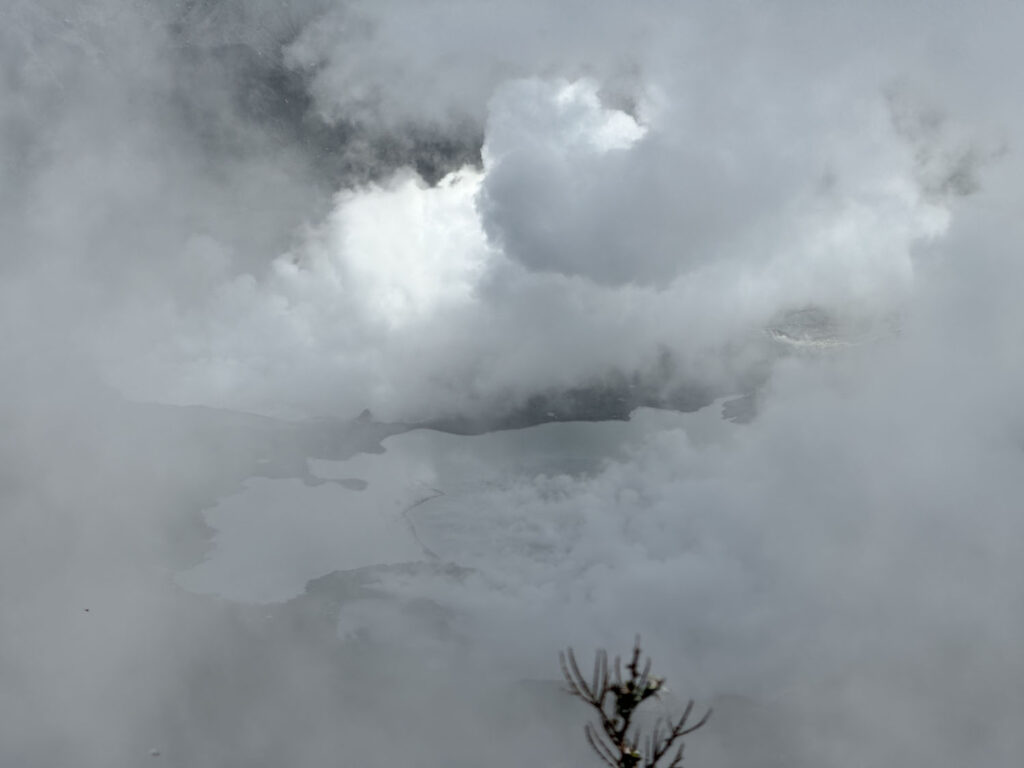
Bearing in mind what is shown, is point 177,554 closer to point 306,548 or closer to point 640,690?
point 306,548

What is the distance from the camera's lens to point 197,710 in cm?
19900

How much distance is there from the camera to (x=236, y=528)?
188750 mm

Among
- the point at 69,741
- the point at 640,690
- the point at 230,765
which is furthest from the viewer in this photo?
the point at 230,765

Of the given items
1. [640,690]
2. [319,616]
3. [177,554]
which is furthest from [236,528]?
[640,690]

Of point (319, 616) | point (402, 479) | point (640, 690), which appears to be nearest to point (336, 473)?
point (402, 479)

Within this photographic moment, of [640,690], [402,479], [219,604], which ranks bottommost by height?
[640,690]

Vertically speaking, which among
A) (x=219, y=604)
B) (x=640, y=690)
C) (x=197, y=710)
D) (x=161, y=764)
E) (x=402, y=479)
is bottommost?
(x=640, y=690)

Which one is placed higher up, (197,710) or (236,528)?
(236,528)

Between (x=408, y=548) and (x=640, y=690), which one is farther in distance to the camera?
(x=408, y=548)

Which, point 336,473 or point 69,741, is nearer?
point 69,741

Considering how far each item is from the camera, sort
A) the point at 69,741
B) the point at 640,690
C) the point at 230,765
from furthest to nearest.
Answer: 1. the point at 230,765
2. the point at 69,741
3. the point at 640,690

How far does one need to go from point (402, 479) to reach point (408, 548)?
575 inches

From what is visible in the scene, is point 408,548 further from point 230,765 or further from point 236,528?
point 230,765

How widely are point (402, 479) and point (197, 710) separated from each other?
63199 millimetres
